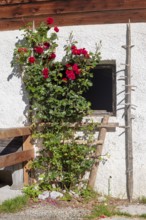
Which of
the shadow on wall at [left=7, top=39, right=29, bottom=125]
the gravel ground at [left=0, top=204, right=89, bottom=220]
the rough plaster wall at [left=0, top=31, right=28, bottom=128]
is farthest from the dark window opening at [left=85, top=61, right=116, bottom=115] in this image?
the gravel ground at [left=0, top=204, right=89, bottom=220]

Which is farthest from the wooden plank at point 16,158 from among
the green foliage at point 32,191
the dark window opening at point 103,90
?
the dark window opening at point 103,90

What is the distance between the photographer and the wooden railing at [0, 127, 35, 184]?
5.32 m

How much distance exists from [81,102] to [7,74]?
1321 mm

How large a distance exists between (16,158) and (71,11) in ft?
7.72

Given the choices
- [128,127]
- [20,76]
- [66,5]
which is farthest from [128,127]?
[66,5]

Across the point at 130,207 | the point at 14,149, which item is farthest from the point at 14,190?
the point at 130,207

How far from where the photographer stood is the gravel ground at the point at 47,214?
4.93 m

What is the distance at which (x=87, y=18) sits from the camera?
5.96 metres

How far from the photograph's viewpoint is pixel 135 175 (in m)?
5.79

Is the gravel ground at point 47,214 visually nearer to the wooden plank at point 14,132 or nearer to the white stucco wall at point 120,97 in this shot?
the white stucco wall at point 120,97

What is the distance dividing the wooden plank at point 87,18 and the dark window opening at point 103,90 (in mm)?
649

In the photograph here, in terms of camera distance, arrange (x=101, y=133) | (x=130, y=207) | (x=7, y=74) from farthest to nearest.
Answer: (x=7, y=74) → (x=101, y=133) → (x=130, y=207)

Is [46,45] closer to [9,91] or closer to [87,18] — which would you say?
[87,18]

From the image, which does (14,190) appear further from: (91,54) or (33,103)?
(91,54)
